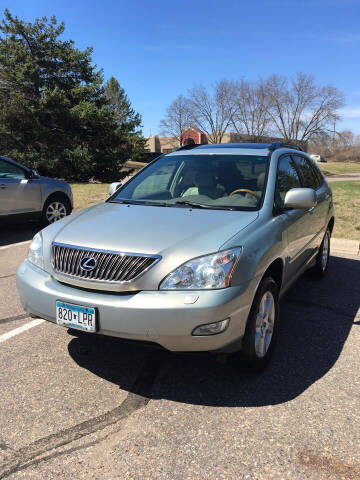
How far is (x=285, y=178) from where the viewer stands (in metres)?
4.02

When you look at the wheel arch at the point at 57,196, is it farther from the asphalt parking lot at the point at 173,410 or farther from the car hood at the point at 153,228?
the car hood at the point at 153,228

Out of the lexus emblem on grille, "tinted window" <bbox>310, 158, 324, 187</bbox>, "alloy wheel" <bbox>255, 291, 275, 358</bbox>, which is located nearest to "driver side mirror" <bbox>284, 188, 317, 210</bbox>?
"alloy wheel" <bbox>255, 291, 275, 358</bbox>

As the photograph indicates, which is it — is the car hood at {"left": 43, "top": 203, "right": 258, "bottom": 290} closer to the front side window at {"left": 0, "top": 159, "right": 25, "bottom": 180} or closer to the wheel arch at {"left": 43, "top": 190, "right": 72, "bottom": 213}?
the front side window at {"left": 0, "top": 159, "right": 25, "bottom": 180}

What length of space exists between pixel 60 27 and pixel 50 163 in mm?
8574

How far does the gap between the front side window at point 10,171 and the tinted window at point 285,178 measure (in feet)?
18.6


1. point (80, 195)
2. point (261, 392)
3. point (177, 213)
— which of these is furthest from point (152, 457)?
point (80, 195)

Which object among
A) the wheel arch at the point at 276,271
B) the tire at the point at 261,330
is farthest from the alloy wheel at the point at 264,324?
the wheel arch at the point at 276,271

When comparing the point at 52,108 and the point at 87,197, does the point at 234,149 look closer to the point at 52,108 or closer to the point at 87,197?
the point at 87,197

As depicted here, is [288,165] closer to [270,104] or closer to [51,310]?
[51,310]

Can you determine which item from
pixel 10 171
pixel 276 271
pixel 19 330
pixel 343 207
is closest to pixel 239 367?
pixel 276 271

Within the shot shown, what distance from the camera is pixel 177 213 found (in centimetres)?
337

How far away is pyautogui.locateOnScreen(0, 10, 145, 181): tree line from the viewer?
75.3 feet

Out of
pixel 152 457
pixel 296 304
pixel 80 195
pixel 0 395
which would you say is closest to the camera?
pixel 152 457

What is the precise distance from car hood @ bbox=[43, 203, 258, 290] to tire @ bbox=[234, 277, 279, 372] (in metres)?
0.50
